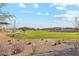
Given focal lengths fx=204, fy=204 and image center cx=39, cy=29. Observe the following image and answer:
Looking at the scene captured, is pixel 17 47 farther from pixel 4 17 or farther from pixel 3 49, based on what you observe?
pixel 4 17

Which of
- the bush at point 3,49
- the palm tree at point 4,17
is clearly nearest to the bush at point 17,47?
the bush at point 3,49

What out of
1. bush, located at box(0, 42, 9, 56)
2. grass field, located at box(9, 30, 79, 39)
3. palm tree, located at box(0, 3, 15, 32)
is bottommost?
bush, located at box(0, 42, 9, 56)

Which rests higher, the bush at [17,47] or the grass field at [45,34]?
the grass field at [45,34]

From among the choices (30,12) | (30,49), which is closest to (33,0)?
(30,12)

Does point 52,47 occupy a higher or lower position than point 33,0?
lower

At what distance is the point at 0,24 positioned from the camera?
A: 145 cm

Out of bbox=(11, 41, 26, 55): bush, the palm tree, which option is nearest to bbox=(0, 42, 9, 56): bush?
bbox=(11, 41, 26, 55): bush

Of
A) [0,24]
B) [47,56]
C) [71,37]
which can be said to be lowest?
[47,56]

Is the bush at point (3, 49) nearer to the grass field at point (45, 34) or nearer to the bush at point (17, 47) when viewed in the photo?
the bush at point (17, 47)

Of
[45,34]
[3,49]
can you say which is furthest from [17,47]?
[45,34]

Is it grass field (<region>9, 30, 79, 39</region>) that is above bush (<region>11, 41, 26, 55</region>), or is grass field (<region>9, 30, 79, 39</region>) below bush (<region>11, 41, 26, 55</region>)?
above

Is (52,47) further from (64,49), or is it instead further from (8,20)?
(8,20)

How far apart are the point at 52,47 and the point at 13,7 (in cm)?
39

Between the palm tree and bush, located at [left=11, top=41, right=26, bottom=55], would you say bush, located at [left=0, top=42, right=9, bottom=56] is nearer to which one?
bush, located at [left=11, top=41, right=26, bottom=55]
